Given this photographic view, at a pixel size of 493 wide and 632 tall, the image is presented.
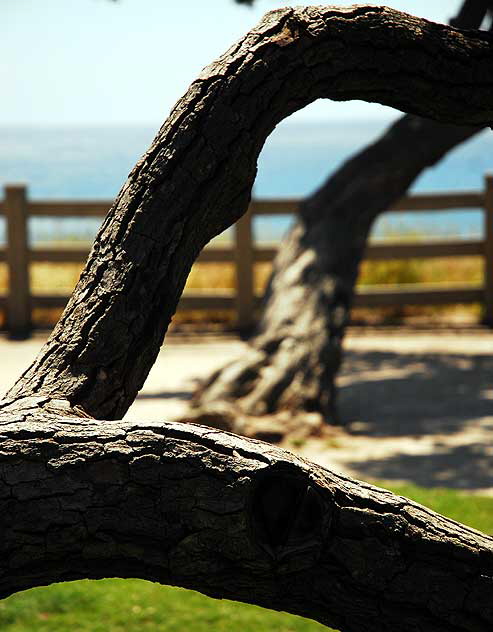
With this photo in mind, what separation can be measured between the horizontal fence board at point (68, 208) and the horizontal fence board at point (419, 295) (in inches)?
124

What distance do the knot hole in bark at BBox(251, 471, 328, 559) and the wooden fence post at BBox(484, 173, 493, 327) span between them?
10.3 metres

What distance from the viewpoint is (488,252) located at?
11.8m

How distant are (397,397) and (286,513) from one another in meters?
6.97

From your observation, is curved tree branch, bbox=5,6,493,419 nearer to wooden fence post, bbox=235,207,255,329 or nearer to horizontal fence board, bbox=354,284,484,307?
wooden fence post, bbox=235,207,255,329

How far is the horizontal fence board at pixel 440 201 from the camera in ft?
38.4

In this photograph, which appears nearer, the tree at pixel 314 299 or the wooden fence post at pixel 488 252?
the tree at pixel 314 299

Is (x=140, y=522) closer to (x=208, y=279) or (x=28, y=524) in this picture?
(x=28, y=524)

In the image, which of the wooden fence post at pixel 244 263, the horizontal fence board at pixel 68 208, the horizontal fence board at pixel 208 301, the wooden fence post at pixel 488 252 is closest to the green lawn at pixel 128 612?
the wooden fence post at pixel 244 263

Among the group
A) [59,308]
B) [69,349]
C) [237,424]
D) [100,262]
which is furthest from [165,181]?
[59,308]

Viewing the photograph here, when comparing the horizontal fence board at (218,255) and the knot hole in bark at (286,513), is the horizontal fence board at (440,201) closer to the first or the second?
the horizontal fence board at (218,255)

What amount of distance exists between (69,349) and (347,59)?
89 centimetres

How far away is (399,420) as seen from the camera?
7883mm

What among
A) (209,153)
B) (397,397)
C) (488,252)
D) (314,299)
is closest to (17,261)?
(314,299)

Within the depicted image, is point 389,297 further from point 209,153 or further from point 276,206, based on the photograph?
point 209,153
